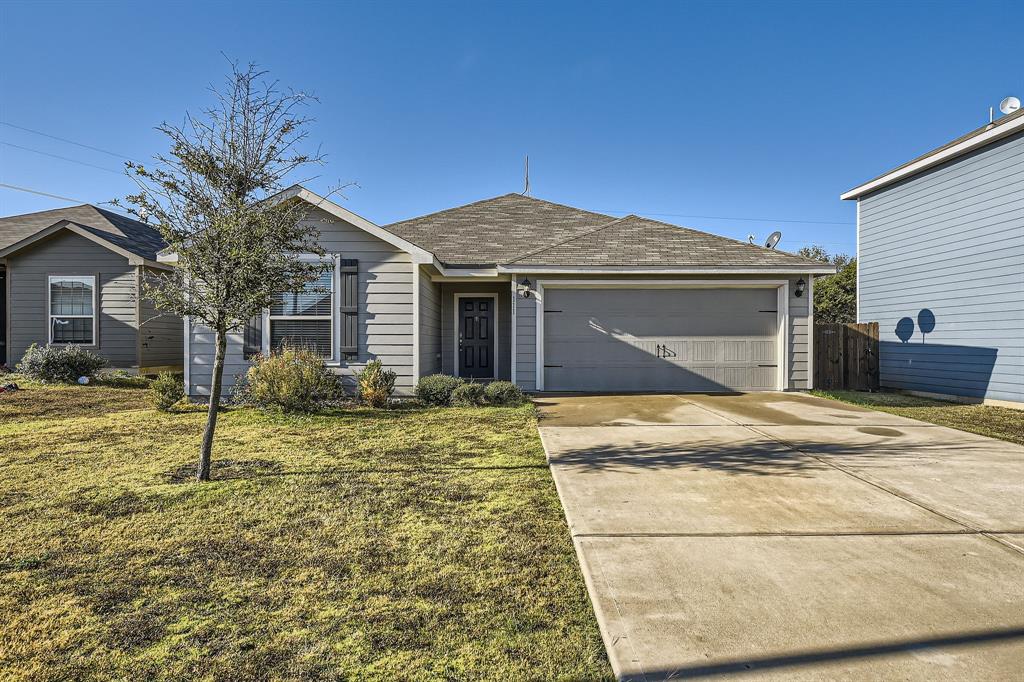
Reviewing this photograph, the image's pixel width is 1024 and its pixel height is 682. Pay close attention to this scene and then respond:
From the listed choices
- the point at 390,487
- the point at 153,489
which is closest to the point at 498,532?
the point at 390,487

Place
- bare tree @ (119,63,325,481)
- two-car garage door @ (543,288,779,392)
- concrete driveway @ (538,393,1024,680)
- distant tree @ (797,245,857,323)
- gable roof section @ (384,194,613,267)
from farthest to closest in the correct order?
distant tree @ (797,245,857,323) < gable roof section @ (384,194,613,267) < two-car garage door @ (543,288,779,392) < bare tree @ (119,63,325,481) < concrete driveway @ (538,393,1024,680)

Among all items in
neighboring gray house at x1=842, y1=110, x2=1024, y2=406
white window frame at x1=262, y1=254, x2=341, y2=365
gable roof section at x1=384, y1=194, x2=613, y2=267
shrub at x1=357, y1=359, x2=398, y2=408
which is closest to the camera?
shrub at x1=357, y1=359, x2=398, y2=408

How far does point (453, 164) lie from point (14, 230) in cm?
1265

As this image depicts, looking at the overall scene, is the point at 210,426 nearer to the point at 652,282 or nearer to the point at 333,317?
the point at 333,317

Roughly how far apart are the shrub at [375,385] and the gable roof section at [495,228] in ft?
9.33

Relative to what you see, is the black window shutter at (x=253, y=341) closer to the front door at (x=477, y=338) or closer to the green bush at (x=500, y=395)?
the green bush at (x=500, y=395)

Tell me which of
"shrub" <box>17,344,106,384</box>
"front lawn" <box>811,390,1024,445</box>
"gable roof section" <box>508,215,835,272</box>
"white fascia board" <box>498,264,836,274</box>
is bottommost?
"front lawn" <box>811,390,1024,445</box>

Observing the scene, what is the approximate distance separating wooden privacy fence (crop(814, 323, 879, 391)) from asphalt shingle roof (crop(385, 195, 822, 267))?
7.79ft

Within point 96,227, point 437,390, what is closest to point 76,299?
point 96,227

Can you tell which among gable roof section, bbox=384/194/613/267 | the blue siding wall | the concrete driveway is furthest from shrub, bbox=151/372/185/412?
the blue siding wall

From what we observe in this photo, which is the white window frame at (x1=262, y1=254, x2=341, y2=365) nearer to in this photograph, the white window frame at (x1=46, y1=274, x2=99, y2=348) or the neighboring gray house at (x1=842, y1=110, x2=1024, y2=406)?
the white window frame at (x1=46, y1=274, x2=99, y2=348)

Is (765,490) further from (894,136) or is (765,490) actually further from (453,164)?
(894,136)

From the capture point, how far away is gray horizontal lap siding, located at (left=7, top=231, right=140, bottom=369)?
470 inches

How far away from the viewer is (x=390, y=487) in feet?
13.9
